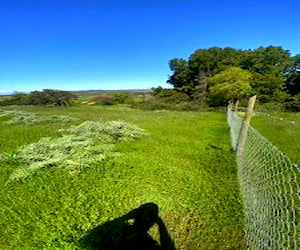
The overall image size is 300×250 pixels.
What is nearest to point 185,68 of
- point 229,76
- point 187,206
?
point 229,76

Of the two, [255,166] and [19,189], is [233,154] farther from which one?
[19,189]

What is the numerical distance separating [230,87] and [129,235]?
150 ft

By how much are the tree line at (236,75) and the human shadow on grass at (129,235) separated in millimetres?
42955

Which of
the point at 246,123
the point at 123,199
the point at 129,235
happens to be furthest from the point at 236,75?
the point at 129,235

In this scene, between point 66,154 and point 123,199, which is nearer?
point 123,199

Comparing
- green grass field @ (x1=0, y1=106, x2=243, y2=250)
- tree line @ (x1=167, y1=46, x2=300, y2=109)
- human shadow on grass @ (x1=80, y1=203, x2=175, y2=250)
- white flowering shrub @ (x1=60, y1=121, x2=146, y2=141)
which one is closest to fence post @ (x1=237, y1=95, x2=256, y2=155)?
green grass field @ (x1=0, y1=106, x2=243, y2=250)

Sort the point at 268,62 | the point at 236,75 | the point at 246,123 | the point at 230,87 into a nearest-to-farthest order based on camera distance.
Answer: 1. the point at 246,123
2. the point at 230,87
3. the point at 236,75
4. the point at 268,62

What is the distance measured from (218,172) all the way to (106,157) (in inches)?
123

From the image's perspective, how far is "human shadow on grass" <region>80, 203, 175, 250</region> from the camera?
16.3 ft

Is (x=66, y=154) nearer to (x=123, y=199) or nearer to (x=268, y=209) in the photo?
(x=123, y=199)

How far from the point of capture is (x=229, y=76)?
54250mm

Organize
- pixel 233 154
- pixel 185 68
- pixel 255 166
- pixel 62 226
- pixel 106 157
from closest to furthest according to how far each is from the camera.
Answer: pixel 62 226, pixel 255 166, pixel 106 157, pixel 233 154, pixel 185 68

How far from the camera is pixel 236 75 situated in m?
53.5

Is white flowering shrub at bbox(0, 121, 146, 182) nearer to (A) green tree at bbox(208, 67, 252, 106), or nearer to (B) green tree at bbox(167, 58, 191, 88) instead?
(A) green tree at bbox(208, 67, 252, 106)
